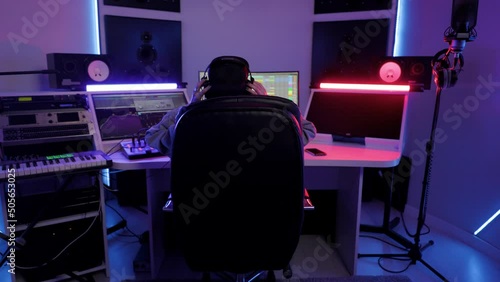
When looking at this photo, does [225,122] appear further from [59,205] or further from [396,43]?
[396,43]

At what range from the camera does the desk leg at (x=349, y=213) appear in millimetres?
2262

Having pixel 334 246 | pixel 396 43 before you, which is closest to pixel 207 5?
pixel 396 43

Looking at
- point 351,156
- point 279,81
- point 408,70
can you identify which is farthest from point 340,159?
point 408,70

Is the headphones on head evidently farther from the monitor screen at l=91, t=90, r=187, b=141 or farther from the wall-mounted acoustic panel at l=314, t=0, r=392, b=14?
the wall-mounted acoustic panel at l=314, t=0, r=392, b=14

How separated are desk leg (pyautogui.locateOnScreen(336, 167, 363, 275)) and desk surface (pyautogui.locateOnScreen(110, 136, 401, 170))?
→ 0.12 meters

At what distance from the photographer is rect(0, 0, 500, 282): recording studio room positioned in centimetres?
133

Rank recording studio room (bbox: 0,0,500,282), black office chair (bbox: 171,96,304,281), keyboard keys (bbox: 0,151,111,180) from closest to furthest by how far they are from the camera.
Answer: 1. black office chair (bbox: 171,96,304,281)
2. recording studio room (bbox: 0,0,500,282)
3. keyboard keys (bbox: 0,151,111,180)

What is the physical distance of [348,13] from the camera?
3693 millimetres

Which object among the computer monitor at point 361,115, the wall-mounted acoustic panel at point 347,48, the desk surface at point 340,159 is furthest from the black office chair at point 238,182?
the wall-mounted acoustic panel at point 347,48

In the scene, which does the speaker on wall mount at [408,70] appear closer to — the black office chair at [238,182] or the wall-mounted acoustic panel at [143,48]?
the black office chair at [238,182]

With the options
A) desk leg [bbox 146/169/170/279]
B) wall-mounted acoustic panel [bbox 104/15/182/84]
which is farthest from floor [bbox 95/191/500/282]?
wall-mounted acoustic panel [bbox 104/15/182/84]

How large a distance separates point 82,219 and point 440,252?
2522mm

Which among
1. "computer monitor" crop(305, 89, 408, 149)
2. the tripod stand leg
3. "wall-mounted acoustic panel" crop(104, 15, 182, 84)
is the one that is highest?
"wall-mounted acoustic panel" crop(104, 15, 182, 84)

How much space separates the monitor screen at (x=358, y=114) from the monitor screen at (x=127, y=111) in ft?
3.49
